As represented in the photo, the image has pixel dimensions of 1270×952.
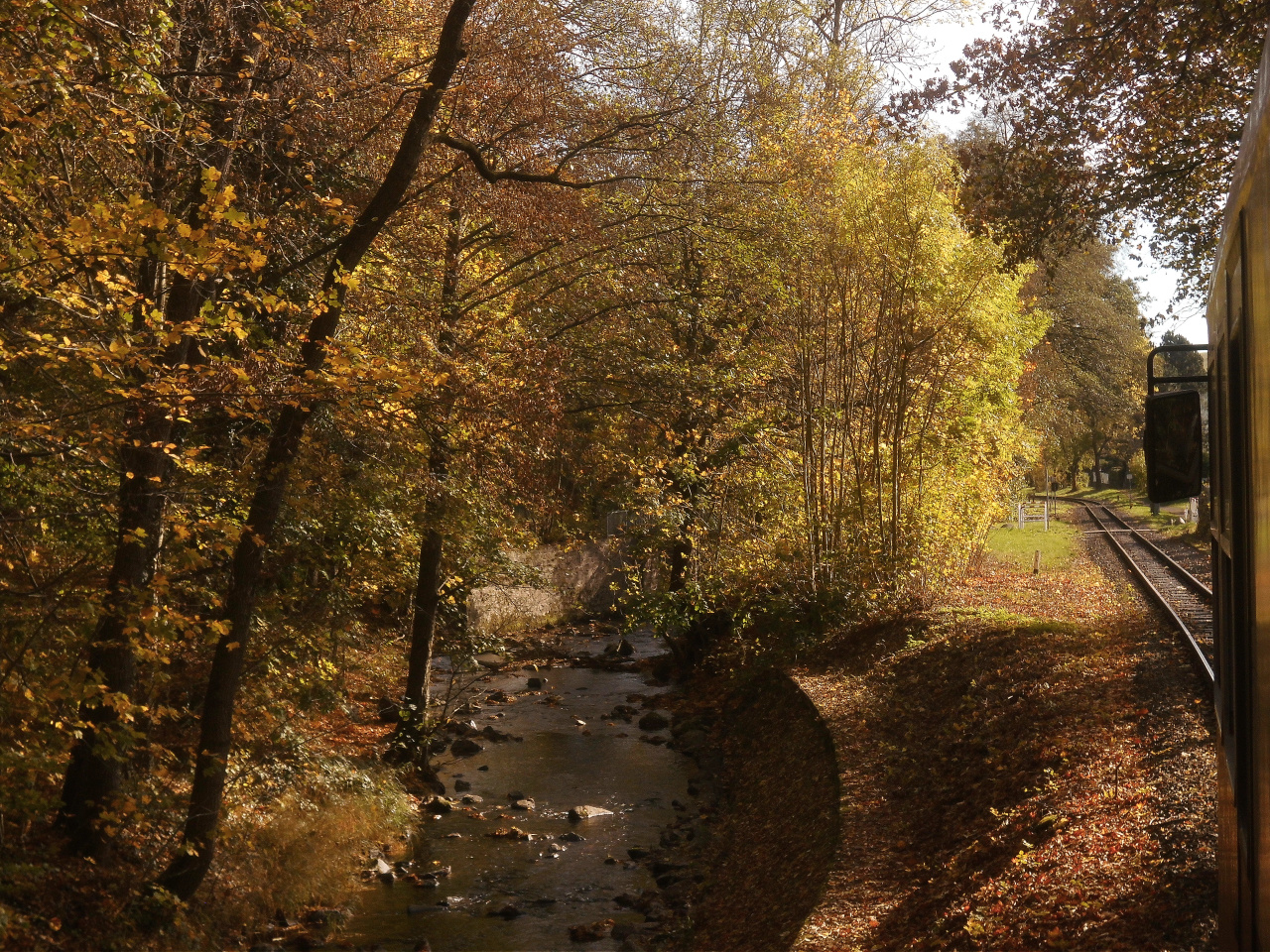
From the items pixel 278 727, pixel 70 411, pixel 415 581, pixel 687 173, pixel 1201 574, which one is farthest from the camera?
pixel 1201 574

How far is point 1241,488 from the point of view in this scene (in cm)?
271

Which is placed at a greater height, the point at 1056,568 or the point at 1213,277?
the point at 1213,277

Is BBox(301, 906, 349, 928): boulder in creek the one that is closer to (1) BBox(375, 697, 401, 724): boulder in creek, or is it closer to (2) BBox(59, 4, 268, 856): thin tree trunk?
(2) BBox(59, 4, 268, 856): thin tree trunk

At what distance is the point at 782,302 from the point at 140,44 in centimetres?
1081

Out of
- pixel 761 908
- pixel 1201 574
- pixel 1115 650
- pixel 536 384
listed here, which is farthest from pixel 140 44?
pixel 1201 574

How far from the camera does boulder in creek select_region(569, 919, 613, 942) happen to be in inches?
403

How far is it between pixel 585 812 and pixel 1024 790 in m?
6.86

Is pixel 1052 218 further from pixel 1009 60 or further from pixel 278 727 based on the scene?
pixel 278 727

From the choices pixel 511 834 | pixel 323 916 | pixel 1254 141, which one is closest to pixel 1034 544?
pixel 511 834

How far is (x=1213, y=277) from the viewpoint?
4160 millimetres

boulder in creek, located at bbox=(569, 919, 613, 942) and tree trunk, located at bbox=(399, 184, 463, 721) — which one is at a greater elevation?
tree trunk, located at bbox=(399, 184, 463, 721)

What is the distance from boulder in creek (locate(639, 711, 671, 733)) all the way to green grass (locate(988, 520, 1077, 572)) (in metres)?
9.20

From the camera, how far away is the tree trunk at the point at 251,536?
355 inches

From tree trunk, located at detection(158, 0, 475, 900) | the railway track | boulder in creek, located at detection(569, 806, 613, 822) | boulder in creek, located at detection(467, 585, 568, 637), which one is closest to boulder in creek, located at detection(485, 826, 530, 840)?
boulder in creek, located at detection(569, 806, 613, 822)
